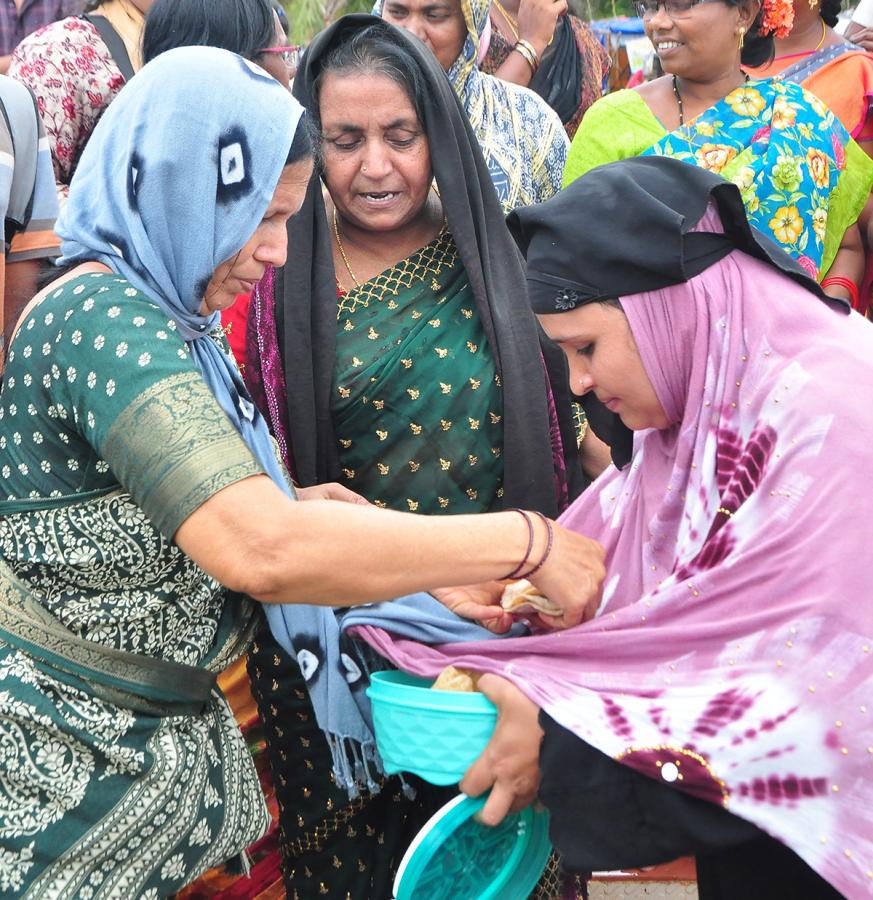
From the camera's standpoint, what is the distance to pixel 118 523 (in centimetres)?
204

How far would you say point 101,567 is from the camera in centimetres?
205

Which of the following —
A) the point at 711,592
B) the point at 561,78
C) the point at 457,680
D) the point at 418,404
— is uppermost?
the point at 561,78

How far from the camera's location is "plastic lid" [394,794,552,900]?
2193 millimetres

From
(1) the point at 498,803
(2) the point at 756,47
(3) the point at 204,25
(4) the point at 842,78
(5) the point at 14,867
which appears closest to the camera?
(5) the point at 14,867

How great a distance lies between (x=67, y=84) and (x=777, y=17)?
2178 mm

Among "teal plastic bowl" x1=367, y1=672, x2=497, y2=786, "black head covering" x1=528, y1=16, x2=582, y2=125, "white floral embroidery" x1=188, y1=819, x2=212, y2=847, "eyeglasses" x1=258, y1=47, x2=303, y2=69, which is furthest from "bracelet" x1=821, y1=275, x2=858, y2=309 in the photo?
"white floral embroidery" x1=188, y1=819, x2=212, y2=847

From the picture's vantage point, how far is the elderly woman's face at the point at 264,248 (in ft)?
7.25

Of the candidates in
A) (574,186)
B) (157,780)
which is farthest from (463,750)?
(574,186)

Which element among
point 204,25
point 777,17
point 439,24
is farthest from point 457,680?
point 777,17

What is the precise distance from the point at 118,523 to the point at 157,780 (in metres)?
0.44

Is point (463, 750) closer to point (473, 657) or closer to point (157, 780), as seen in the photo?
point (473, 657)

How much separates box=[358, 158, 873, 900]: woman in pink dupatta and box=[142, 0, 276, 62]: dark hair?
1.21 metres

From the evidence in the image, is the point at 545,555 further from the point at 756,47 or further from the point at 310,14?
the point at 310,14

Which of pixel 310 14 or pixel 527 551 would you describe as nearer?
pixel 527 551
